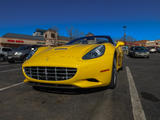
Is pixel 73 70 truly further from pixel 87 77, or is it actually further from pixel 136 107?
pixel 136 107

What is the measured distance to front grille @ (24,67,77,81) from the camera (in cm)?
214

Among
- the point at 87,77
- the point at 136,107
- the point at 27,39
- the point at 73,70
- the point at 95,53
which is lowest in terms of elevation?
the point at 136,107

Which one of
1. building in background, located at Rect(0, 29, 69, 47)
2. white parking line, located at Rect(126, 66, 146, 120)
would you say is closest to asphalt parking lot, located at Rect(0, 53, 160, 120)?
white parking line, located at Rect(126, 66, 146, 120)

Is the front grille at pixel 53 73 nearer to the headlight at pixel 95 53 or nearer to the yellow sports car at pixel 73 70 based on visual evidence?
the yellow sports car at pixel 73 70

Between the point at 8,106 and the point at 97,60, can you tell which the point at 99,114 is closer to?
the point at 97,60

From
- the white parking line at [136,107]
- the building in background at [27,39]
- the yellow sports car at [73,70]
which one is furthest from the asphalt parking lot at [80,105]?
the building in background at [27,39]

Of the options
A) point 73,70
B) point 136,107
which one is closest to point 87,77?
point 73,70

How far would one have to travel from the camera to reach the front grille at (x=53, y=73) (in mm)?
2145

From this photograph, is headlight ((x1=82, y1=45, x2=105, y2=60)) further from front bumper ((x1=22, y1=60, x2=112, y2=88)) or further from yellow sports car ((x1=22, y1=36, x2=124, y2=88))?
front bumper ((x1=22, y1=60, x2=112, y2=88))

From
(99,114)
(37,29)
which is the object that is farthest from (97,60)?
(37,29)

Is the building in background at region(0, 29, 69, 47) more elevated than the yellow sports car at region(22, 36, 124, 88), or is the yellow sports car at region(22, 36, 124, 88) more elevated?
the building in background at region(0, 29, 69, 47)

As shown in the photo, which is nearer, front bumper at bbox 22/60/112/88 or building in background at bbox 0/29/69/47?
front bumper at bbox 22/60/112/88

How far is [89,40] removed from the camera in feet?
13.6

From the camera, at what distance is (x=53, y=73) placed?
219 centimetres
